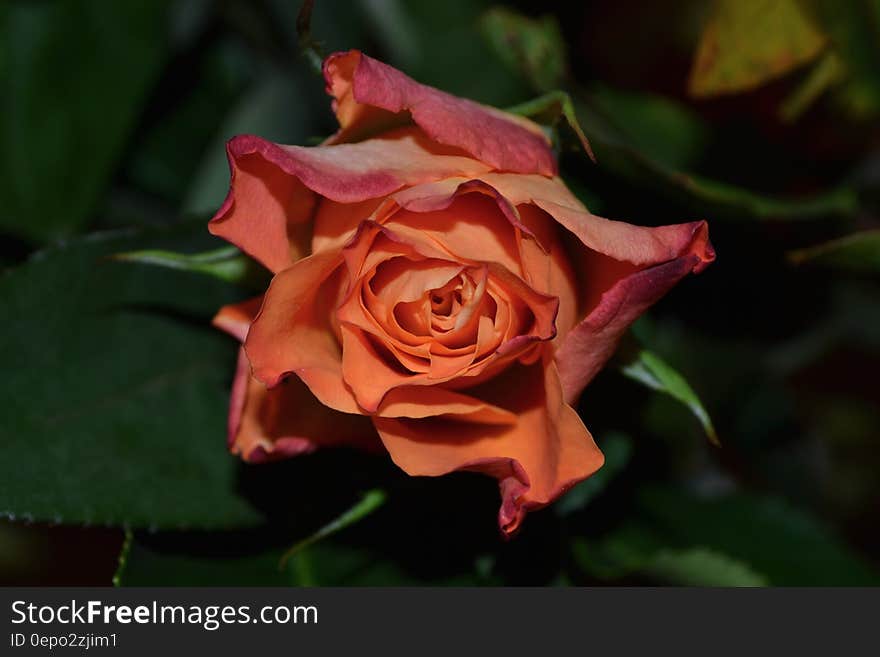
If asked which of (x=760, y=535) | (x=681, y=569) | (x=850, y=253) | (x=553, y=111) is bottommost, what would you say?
(x=760, y=535)

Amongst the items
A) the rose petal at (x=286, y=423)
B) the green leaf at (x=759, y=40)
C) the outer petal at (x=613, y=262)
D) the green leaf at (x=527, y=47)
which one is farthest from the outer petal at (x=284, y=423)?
the green leaf at (x=759, y=40)

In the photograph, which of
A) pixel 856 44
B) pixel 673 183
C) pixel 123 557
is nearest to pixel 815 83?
pixel 856 44

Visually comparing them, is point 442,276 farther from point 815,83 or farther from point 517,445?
point 815,83

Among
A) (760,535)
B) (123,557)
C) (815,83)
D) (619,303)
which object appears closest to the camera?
(619,303)

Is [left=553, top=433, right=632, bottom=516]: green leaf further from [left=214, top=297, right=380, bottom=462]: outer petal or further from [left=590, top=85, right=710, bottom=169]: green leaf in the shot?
[left=590, top=85, right=710, bottom=169]: green leaf

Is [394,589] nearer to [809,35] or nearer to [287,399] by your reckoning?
[287,399]

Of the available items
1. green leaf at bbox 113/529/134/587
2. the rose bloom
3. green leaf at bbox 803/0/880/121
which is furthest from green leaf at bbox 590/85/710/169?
green leaf at bbox 113/529/134/587

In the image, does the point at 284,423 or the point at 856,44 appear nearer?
the point at 284,423
